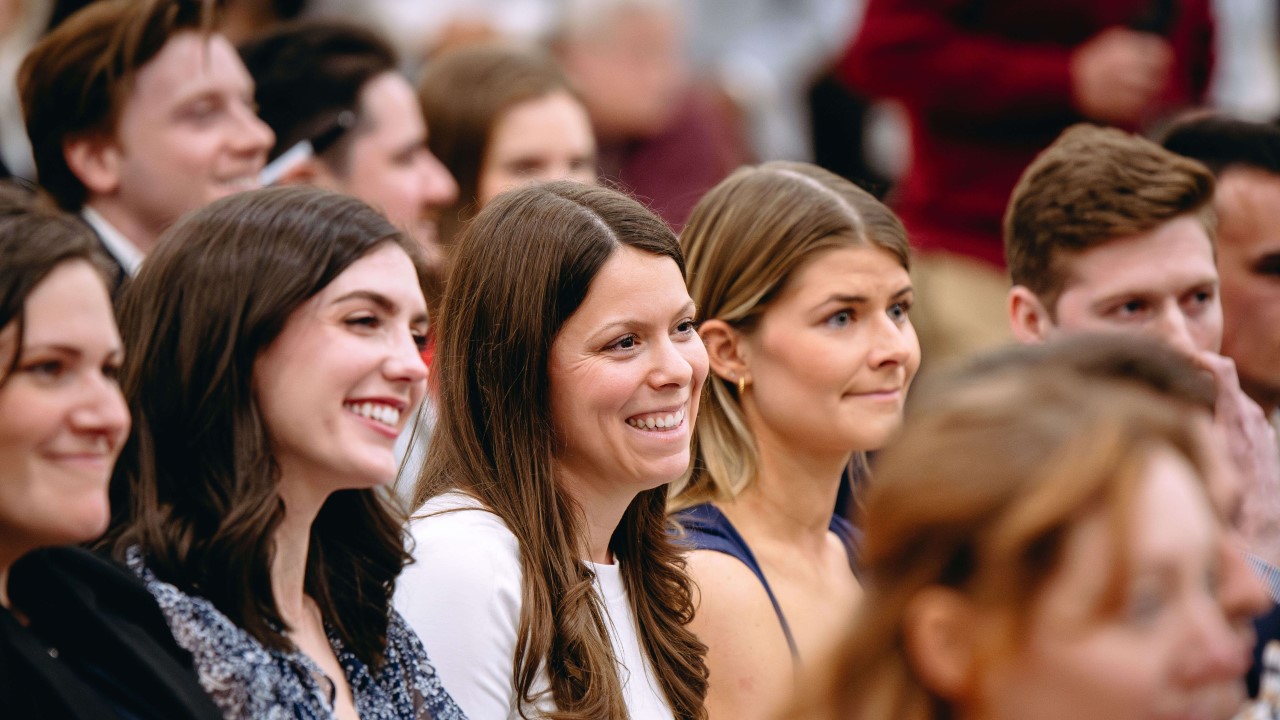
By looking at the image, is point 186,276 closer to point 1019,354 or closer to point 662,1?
point 1019,354

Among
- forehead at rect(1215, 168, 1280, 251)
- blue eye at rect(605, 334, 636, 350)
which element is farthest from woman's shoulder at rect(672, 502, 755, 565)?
forehead at rect(1215, 168, 1280, 251)

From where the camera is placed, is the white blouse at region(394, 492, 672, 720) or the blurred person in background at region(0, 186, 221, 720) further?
the white blouse at region(394, 492, 672, 720)

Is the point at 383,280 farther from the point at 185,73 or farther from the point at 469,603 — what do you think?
the point at 185,73

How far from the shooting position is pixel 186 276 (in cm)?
250

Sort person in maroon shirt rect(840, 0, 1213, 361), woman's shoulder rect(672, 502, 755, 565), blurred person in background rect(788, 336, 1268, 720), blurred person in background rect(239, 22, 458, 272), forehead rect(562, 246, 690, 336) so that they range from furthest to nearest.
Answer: person in maroon shirt rect(840, 0, 1213, 361) → blurred person in background rect(239, 22, 458, 272) → woman's shoulder rect(672, 502, 755, 565) → forehead rect(562, 246, 690, 336) → blurred person in background rect(788, 336, 1268, 720)

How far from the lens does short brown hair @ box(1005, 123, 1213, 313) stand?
148 inches

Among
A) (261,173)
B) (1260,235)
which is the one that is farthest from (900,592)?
(261,173)

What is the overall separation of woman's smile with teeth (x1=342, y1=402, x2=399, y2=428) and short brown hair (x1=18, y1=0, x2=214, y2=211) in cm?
186

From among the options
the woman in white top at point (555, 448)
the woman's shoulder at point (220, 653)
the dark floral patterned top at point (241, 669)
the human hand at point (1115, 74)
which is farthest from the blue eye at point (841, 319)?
the human hand at point (1115, 74)

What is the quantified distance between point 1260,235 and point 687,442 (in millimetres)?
1937

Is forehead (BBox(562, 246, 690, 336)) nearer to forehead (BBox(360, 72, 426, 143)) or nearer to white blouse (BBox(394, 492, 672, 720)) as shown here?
white blouse (BBox(394, 492, 672, 720))

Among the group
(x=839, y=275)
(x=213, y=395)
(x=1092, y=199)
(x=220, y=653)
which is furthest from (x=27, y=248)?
(x=1092, y=199)

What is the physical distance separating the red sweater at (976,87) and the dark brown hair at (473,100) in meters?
1.15

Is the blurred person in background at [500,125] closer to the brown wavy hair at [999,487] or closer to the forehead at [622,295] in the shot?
the forehead at [622,295]
